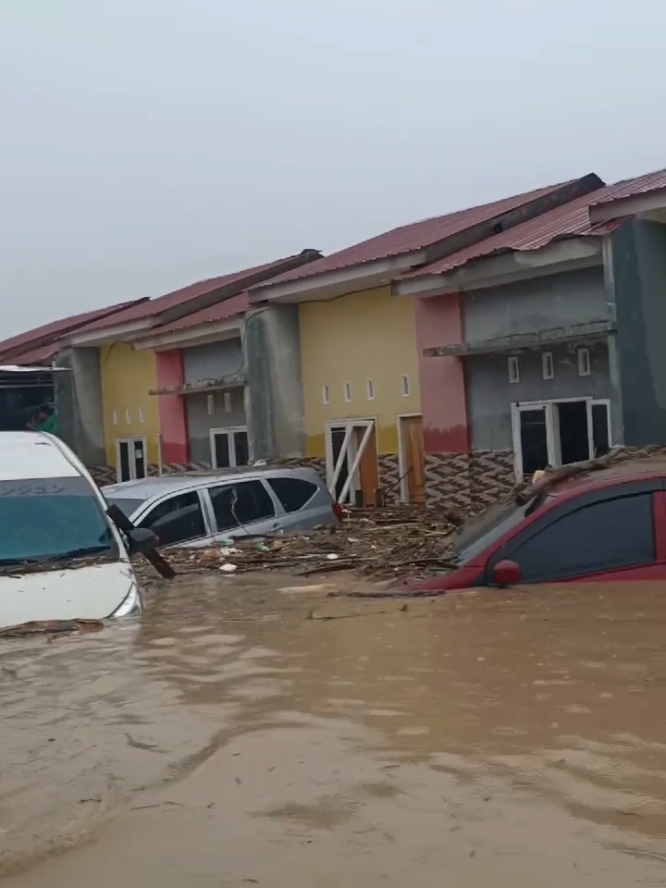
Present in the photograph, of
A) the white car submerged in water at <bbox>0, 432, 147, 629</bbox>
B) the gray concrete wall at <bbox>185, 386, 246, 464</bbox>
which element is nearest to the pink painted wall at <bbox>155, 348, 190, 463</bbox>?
the gray concrete wall at <bbox>185, 386, 246, 464</bbox>

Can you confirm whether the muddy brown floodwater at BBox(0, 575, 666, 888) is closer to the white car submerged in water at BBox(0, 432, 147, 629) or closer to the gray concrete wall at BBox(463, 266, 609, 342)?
the white car submerged in water at BBox(0, 432, 147, 629)

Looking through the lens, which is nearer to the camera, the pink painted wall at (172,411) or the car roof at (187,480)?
the car roof at (187,480)

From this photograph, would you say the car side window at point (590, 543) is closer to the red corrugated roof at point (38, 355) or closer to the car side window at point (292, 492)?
the car side window at point (292, 492)

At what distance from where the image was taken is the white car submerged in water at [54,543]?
22.6ft

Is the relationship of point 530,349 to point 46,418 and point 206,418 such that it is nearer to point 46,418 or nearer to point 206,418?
point 206,418

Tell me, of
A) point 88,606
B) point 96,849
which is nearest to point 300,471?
point 88,606

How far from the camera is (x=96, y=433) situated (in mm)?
25312

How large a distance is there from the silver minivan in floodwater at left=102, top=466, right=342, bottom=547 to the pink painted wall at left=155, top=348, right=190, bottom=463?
10059 millimetres

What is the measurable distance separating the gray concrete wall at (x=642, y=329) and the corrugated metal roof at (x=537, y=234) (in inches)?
15.9

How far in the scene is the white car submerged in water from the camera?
22.6ft

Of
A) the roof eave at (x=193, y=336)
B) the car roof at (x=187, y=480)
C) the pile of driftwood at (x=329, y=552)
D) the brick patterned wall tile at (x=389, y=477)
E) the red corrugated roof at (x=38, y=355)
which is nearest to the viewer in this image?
the pile of driftwood at (x=329, y=552)

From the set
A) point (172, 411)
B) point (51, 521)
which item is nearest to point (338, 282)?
point (172, 411)

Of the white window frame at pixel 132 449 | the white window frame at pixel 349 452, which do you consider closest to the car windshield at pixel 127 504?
the white window frame at pixel 349 452

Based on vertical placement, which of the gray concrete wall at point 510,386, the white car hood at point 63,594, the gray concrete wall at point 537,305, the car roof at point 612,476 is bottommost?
the white car hood at point 63,594
